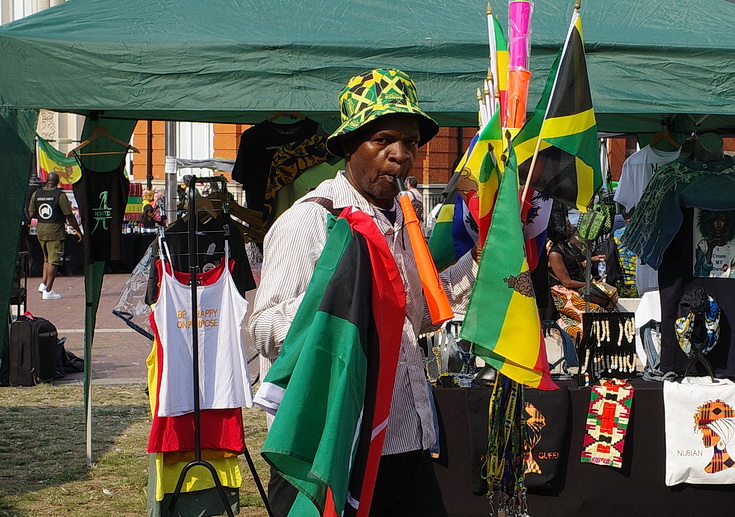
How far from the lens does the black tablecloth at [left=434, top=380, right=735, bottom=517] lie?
491 centimetres

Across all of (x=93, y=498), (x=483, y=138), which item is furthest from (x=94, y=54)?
(x=93, y=498)

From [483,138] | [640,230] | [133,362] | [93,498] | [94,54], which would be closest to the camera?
[483,138]

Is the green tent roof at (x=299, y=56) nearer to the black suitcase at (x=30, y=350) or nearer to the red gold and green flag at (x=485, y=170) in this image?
the red gold and green flag at (x=485, y=170)

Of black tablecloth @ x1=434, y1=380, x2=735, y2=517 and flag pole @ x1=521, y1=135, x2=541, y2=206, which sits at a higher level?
flag pole @ x1=521, y1=135, x2=541, y2=206

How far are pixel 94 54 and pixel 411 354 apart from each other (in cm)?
228

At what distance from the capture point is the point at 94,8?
15.0ft

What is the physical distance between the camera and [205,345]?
493 centimetres

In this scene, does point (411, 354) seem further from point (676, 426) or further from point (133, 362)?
point (133, 362)

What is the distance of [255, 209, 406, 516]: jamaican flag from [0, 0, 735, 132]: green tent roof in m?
1.97

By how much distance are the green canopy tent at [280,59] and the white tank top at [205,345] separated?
0.79m

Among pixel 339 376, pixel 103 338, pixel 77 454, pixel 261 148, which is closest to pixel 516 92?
pixel 339 376

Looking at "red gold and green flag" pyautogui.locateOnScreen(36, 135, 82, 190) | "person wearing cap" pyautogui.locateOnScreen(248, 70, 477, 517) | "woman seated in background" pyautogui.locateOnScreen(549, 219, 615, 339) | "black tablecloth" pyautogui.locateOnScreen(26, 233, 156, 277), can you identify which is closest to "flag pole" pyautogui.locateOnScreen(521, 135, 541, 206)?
"person wearing cap" pyautogui.locateOnScreen(248, 70, 477, 517)

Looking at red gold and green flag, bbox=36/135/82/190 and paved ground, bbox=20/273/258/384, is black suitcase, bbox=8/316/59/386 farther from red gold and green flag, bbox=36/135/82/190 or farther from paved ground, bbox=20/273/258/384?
red gold and green flag, bbox=36/135/82/190

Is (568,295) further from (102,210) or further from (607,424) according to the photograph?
(102,210)
